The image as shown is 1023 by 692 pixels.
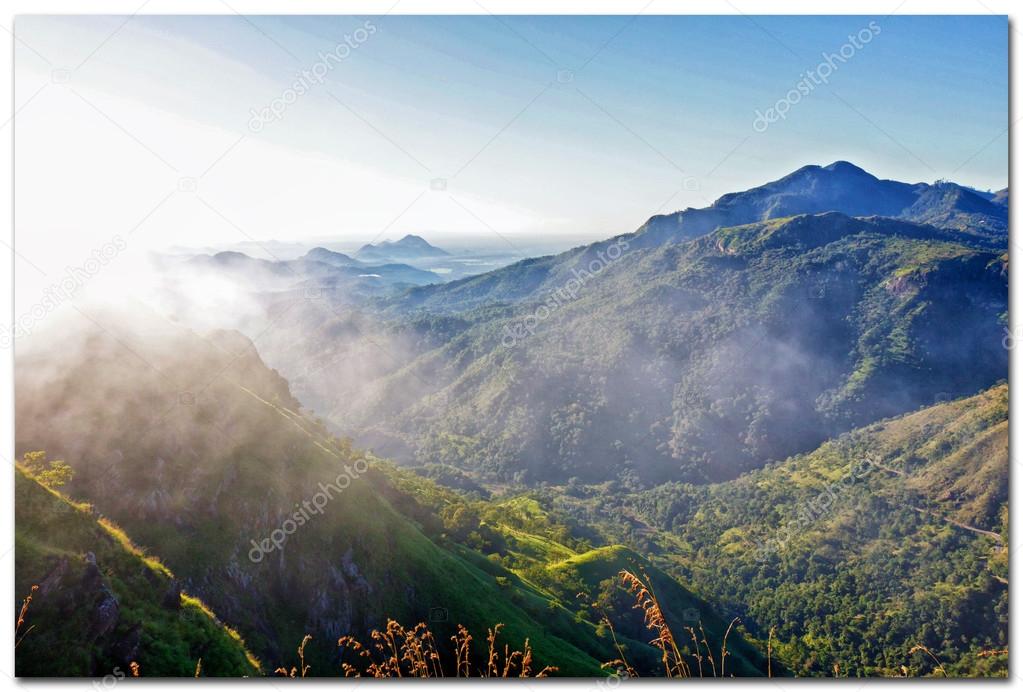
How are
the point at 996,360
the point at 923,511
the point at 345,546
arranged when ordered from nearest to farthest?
the point at 345,546
the point at 923,511
the point at 996,360

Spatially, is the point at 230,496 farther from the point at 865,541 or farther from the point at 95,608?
the point at 865,541

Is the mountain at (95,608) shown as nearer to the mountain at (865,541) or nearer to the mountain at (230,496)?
the mountain at (230,496)

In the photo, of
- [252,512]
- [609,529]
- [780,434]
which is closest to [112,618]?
[252,512]

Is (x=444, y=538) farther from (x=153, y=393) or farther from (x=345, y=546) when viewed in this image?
(x=153, y=393)

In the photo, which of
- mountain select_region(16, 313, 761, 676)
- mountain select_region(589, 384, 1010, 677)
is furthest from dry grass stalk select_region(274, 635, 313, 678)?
mountain select_region(589, 384, 1010, 677)

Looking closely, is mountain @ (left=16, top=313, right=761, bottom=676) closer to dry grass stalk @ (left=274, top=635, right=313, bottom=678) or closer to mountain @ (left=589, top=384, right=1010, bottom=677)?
dry grass stalk @ (left=274, top=635, right=313, bottom=678)
